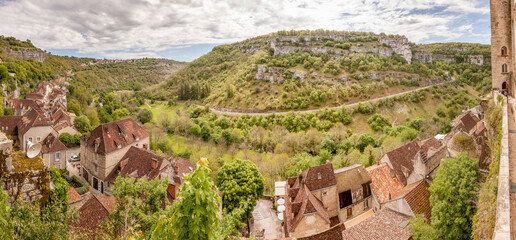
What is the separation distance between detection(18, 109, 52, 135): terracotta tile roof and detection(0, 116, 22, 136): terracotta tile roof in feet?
2.43

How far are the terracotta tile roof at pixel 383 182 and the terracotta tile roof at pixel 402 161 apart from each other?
59 centimetres

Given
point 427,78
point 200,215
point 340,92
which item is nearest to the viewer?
point 200,215

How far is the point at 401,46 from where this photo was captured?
95188 mm

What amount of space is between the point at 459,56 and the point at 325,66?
48.4 m

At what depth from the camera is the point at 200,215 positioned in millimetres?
4785

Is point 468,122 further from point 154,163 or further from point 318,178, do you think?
point 154,163

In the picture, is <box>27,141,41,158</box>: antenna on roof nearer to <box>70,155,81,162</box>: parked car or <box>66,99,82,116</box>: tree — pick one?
<box>70,155,81,162</box>: parked car

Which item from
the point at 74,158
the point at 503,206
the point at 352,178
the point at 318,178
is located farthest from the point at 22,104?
the point at 503,206

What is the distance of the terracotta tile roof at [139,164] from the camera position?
2570 cm

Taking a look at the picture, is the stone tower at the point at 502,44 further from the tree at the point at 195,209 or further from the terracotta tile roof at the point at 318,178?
the tree at the point at 195,209

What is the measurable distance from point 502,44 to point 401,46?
277ft

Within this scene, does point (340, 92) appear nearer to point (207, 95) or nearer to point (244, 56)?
point (207, 95)

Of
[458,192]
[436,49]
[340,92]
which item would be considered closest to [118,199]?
[458,192]

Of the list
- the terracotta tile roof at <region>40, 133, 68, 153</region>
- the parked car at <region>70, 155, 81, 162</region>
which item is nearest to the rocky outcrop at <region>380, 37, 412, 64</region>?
the parked car at <region>70, 155, 81, 162</region>
